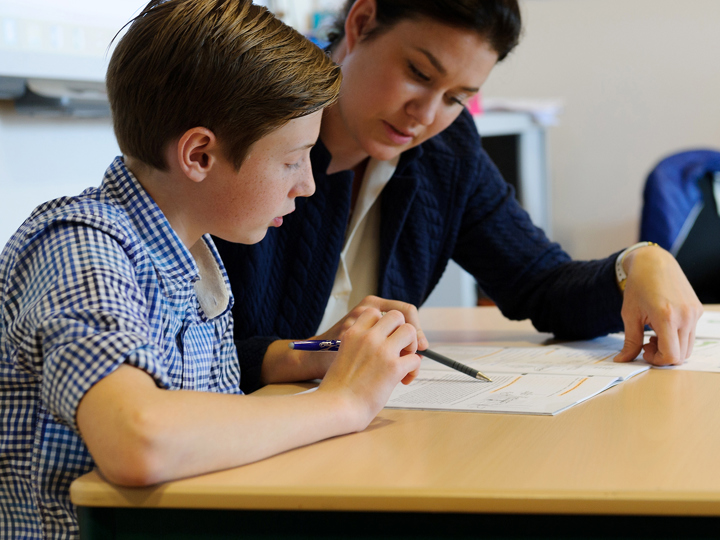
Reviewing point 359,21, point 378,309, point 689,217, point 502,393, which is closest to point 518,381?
point 502,393

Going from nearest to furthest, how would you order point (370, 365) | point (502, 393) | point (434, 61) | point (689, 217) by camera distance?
1. point (370, 365)
2. point (502, 393)
3. point (434, 61)
4. point (689, 217)

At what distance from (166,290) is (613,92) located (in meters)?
2.76

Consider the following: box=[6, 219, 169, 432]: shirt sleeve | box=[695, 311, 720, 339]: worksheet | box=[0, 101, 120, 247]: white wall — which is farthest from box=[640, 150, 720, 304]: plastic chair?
box=[6, 219, 169, 432]: shirt sleeve

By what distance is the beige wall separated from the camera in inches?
118

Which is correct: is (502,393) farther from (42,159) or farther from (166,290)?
(42,159)

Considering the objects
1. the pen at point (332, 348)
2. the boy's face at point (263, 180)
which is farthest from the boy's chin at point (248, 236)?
the pen at point (332, 348)

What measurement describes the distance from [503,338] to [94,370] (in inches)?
34.3

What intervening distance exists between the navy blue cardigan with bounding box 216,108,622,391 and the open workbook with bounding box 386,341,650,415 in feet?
0.48

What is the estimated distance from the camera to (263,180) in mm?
830

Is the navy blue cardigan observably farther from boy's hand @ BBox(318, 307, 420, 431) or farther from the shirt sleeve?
the shirt sleeve

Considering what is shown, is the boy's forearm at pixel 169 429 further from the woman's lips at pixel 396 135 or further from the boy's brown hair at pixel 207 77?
the woman's lips at pixel 396 135

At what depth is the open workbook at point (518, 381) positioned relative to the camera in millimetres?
810

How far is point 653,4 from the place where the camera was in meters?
3.00

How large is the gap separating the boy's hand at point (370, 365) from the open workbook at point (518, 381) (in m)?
0.08
